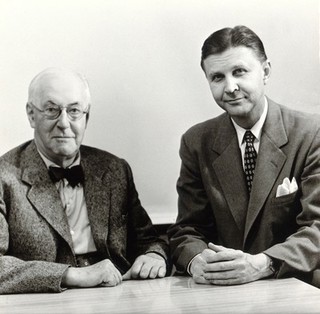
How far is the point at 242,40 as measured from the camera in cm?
216

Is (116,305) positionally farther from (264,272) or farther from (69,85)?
(69,85)

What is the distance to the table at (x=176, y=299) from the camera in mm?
1578

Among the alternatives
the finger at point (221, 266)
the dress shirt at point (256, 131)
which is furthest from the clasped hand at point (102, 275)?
the dress shirt at point (256, 131)

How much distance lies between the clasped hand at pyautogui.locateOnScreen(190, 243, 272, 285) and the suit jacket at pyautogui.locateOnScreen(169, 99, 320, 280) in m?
0.09

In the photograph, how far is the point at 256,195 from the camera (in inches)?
83.9

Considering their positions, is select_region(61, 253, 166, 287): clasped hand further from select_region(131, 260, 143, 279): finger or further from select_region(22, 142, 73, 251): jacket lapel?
select_region(22, 142, 73, 251): jacket lapel

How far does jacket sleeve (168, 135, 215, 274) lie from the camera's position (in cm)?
225

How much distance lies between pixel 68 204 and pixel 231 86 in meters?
0.78

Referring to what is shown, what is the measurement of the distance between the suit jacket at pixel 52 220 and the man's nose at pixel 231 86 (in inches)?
21.0

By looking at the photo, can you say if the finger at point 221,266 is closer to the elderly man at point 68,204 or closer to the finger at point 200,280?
the finger at point 200,280

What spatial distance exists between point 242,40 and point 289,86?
0.47m

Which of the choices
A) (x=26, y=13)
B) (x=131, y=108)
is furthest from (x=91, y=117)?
(x=26, y=13)

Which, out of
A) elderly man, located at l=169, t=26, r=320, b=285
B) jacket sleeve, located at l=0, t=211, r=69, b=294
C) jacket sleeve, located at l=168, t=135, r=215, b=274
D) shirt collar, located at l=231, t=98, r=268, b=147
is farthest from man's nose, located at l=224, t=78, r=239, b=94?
jacket sleeve, located at l=0, t=211, r=69, b=294

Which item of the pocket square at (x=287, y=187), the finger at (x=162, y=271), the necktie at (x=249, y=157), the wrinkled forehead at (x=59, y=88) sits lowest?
the finger at (x=162, y=271)
